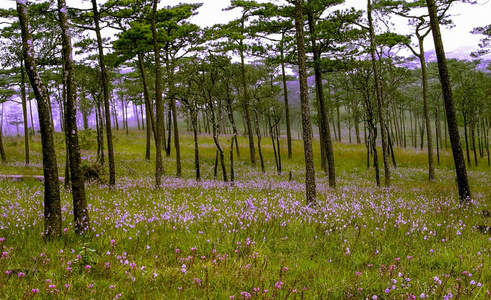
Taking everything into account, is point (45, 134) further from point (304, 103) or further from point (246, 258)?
point (304, 103)

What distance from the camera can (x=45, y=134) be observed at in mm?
4805

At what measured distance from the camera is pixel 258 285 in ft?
→ 11.8

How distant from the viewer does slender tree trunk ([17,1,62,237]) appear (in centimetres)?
470

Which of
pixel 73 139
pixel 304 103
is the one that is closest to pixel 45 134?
pixel 73 139

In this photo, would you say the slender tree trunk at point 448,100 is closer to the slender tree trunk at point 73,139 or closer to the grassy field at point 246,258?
the grassy field at point 246,258

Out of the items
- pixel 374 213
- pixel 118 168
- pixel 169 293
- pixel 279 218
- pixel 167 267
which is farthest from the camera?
pixel 118 168

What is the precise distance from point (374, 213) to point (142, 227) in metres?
6.14

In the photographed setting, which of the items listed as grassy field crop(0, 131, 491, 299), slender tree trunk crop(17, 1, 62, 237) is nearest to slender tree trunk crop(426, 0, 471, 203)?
grassy field crop(0, 131, 491, 299)

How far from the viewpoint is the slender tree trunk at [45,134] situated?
470 cm

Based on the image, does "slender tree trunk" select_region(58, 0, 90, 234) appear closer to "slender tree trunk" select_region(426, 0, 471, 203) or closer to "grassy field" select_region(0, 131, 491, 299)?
"grassy field" select_region(0, 131, 491, 299)

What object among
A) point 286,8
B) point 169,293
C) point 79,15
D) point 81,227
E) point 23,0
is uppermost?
point 79,15

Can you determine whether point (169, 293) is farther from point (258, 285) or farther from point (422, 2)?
point (422, 2)

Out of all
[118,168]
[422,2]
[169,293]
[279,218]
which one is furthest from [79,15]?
[422,2]

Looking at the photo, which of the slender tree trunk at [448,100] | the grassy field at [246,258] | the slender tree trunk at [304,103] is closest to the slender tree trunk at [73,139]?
the grassy field at [246,258]
